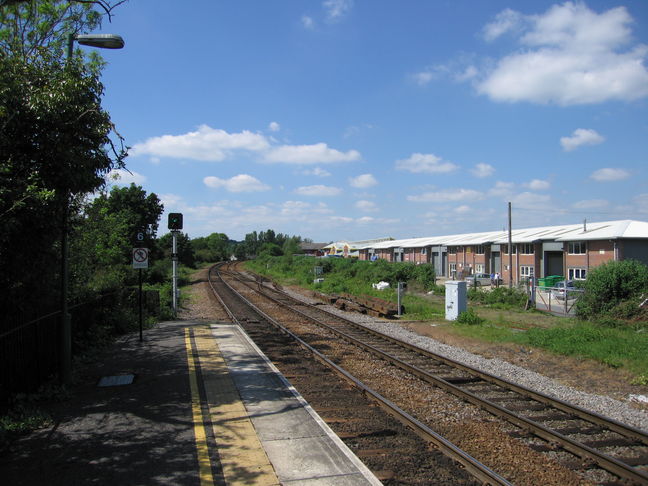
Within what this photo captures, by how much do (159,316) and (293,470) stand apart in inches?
526

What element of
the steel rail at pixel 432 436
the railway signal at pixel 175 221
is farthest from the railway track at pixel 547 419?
the railway signal at pixel 175 221

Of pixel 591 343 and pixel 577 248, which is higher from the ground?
pixel 577 248

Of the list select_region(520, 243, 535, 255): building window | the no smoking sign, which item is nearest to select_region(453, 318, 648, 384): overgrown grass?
the no smoking sign

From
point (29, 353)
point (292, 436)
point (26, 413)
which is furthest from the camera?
point (29, 353)

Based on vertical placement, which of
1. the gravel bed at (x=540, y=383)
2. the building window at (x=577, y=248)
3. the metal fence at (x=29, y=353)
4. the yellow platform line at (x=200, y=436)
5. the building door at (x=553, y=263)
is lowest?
the gravel bed at (x=540, y=383)

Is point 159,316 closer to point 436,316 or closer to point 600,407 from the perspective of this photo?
point 436,316

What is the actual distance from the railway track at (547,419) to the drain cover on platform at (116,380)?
17.8 feet

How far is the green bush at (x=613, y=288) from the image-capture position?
17.3 meters

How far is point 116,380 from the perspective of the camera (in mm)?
8102

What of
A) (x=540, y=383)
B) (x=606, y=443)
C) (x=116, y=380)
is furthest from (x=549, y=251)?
(x=116, y=380)

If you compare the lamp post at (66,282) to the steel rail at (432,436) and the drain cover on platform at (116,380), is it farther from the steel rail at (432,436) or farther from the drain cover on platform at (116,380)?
the steel rail at (432,436)

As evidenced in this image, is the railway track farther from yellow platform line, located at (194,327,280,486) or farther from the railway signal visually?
the railway signal

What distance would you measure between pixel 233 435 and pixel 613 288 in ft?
55.7

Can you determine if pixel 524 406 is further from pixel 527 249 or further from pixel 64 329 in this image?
pixel 527 249
